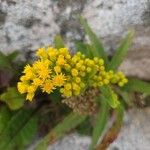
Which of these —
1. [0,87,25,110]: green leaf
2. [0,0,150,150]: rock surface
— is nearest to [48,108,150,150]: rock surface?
[0,0,150,150]: rock surface

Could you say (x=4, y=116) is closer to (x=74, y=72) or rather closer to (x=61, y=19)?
(x=61, y=19)

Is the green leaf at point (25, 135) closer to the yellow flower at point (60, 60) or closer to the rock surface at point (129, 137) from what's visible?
the rock surface at point (129, 137)

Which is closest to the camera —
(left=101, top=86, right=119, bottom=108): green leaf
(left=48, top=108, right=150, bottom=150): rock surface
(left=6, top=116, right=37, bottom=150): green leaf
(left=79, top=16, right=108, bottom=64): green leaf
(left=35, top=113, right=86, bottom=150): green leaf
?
(left=101, top=86, right=119, bottom=108): green leaf

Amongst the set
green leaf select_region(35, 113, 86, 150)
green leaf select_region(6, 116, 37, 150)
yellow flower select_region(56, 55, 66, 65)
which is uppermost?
yellow flower select_region(56, 55, 66, 65)

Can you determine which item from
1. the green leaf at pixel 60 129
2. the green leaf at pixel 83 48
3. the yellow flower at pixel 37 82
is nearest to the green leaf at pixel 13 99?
the green leaf at pixel 60 129

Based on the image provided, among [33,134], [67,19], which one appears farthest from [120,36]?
[33,134]

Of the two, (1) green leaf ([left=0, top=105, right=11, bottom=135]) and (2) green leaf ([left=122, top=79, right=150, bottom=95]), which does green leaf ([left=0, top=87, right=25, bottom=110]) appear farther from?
(2) green leaf ([left=122, top=79, right=150, bottom=95])
